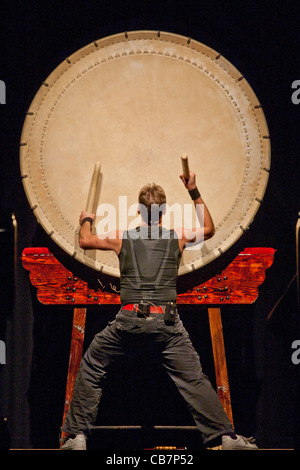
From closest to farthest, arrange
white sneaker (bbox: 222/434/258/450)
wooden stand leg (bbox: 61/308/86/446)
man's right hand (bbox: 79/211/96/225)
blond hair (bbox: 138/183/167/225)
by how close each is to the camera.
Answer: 1. white sneaker (bbox: 222/434/258/450)
2. blond hair (bbox: 138/183/167/225)
3. man's right hand (bbox: 79/211/96/225)
4. wooden stand leg (bbox: 61/308/86/446)

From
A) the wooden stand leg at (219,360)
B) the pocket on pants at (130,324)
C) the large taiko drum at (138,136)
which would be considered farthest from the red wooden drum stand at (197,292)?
the pocket on pants at (130,324)

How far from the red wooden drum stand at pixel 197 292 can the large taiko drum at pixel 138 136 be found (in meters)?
0.16

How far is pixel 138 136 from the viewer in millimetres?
3561

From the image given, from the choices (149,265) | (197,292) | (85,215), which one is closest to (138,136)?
(85,215)

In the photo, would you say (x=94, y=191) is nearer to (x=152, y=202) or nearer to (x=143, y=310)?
(x=152, y=202)

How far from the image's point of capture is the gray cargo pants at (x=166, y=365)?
10.6 feet

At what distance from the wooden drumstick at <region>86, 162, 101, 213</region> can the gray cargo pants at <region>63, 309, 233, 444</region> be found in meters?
0.53

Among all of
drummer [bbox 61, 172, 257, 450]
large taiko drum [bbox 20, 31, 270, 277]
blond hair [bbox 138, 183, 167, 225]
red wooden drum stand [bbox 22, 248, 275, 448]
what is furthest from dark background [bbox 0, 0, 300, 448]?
blond hair [bbox 138, 183, 167, 225]

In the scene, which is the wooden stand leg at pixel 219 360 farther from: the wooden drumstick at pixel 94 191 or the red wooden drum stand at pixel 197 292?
the wooden drumstick at pixel 94 191

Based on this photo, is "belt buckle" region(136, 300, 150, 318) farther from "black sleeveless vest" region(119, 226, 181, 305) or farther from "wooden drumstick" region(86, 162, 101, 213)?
"wooden drumstick" region(86, 162, 101, 213)

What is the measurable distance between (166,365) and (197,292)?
461 mm

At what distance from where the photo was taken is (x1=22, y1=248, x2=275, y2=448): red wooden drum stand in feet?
11.7
